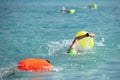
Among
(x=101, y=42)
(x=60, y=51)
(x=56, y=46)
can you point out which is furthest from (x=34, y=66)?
(x=101, y=42)

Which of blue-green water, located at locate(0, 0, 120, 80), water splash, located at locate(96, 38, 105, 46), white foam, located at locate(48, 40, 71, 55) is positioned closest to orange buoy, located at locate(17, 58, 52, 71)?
blue-green water, located at locate(0, 0, 120, 80)

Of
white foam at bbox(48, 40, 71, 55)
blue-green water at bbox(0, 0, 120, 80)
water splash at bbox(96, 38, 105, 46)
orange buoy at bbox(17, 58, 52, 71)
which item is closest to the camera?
blue-green water at bbox(0, 0, 120, 80)

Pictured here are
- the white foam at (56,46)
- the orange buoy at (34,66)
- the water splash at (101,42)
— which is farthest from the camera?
the water splash at (101,42)

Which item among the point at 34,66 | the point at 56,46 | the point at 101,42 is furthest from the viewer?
the point at 101,42

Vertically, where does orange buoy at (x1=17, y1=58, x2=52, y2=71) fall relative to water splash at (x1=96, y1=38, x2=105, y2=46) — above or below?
below

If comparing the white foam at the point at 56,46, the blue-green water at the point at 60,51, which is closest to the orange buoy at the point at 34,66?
the blue-green water at the point at 60,51

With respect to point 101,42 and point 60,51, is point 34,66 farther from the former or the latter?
point 101,42

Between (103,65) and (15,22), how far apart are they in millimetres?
13061

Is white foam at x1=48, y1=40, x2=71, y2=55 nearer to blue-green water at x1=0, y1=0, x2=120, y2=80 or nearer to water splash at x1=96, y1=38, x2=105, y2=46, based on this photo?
blue-green water at x1=0, y1=0, x2=120, y2=80

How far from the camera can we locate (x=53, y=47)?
15.4 m

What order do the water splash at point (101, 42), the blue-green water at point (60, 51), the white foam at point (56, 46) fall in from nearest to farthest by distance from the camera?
the blue-green water at point (60, 51)
the white foam at point (56, 46)
the water splash at point (101, 42)

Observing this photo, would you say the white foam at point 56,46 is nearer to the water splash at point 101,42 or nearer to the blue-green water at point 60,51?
the blue-green water at point 60,51

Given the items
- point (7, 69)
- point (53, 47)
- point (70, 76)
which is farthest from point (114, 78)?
point (53, 47)

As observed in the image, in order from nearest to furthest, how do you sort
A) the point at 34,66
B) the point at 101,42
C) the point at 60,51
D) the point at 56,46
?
the point at 34,66, the point at 60,51, the point at 56,46, the point at 101,42
